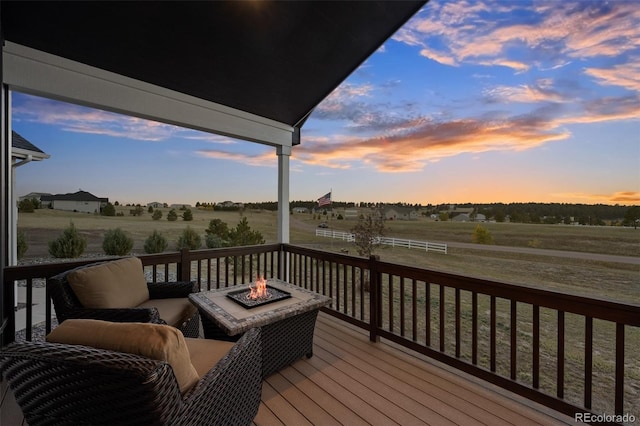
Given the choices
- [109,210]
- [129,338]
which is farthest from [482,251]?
[109,210]

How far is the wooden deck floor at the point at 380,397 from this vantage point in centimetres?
201

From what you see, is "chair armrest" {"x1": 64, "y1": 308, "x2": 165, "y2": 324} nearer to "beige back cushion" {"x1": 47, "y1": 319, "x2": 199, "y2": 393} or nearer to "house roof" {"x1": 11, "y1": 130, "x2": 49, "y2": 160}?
"beige back cushion" {"x1": 47, "y1": 319, "x2": 199, "y2": 393}

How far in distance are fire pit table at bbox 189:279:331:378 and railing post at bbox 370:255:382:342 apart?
696mm

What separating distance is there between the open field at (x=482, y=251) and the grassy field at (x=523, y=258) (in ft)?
0.03

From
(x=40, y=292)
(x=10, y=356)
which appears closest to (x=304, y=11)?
(x=10, y=356)

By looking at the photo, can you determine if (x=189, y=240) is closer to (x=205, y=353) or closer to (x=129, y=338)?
(x=205, y=353)

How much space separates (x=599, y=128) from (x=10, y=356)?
635cm

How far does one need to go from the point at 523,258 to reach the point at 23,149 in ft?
27.4

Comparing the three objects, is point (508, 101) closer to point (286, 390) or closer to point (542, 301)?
point (542, 301)

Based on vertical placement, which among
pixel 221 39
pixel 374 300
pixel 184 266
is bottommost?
pixel 374 300

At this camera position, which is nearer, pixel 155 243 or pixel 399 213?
pixel 155 243

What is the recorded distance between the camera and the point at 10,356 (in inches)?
41.0

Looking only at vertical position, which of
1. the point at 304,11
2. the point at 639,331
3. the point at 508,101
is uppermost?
the point at 304,11

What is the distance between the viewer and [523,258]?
4957 mm
